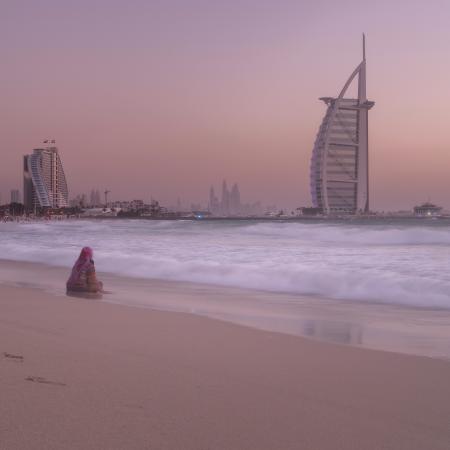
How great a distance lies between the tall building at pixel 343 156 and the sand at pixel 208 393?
121361mm

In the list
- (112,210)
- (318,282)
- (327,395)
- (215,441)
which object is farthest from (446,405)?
(112,210)

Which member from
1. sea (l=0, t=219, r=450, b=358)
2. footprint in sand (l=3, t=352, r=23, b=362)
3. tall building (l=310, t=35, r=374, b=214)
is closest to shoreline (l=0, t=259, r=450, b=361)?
sea (l=0, t=219, r=450, b=358)

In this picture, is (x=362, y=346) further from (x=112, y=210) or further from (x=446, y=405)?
(x=112, y=210)

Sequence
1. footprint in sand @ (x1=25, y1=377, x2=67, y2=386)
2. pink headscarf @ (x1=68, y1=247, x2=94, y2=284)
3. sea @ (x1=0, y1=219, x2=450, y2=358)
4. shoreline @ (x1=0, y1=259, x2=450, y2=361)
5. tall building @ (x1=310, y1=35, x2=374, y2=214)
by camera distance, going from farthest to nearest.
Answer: tall building @ (x1=310, y1=35, x2=374, y2=214)
pink headscarf @ (x1=68, y1=247, x2=94, y2=284)
sea @ (x1=0, y1=219, x2=450, y2=358)
shoreline @ (x1=0, y1=259, x2=450, y2=361)
footprint in sand @ (x1=25, y1=377, x2=67, y2=386)

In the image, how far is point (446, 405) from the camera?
288cm

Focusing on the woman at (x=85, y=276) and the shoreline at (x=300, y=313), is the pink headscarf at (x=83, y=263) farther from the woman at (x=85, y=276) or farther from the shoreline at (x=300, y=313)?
the shoreline at (x=300, y=313)

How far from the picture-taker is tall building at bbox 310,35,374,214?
12556 cm

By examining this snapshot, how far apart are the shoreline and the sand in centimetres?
59

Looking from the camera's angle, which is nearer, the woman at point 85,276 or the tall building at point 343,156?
the woman at point 85,276

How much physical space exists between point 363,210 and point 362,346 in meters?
135

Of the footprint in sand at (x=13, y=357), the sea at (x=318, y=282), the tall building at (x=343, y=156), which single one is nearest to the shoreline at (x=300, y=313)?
the sea at (x=318, y=282)

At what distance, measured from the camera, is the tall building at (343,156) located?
126m

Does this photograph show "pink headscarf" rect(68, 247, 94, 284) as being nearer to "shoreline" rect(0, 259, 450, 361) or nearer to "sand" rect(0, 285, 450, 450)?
"shoreline" rect(0, 259, 450, 361)

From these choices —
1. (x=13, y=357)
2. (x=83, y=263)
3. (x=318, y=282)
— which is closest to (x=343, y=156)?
(x=318, y=282)
